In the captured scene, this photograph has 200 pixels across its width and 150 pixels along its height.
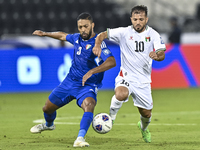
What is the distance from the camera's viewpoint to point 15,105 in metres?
11.3

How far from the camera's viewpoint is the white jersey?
20.6 ft

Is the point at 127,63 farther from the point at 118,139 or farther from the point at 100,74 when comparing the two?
the point at 118,139

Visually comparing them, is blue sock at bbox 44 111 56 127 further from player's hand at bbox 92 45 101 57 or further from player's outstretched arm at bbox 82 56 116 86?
player's hand at bbox 92 45 101 57

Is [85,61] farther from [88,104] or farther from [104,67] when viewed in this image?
[88,104]

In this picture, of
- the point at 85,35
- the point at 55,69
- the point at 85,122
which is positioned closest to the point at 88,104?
the point at 85,122

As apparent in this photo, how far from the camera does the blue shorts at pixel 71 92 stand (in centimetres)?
609

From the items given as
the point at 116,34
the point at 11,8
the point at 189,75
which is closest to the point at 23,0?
the point at 11,8

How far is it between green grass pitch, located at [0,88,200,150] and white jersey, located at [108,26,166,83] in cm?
98

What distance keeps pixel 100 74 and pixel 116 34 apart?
65 centimetres

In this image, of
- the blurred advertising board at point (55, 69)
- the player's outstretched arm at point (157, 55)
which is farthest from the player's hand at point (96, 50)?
the blurred advertising board at point (55, 69)

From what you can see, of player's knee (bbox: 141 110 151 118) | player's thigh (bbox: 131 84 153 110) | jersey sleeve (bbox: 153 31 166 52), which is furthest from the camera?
player's knee (bbox: 141 110 151 118)

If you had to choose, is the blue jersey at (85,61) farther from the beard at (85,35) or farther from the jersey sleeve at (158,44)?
the jersey sleeve at (158,44)

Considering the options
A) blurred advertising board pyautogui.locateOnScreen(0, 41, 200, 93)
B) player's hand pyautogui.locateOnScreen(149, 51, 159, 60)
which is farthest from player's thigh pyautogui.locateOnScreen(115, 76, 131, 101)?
blurred advertising board pyautogui.locateOnScreen(0, 41, 200, 93)

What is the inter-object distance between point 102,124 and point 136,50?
125 cm
